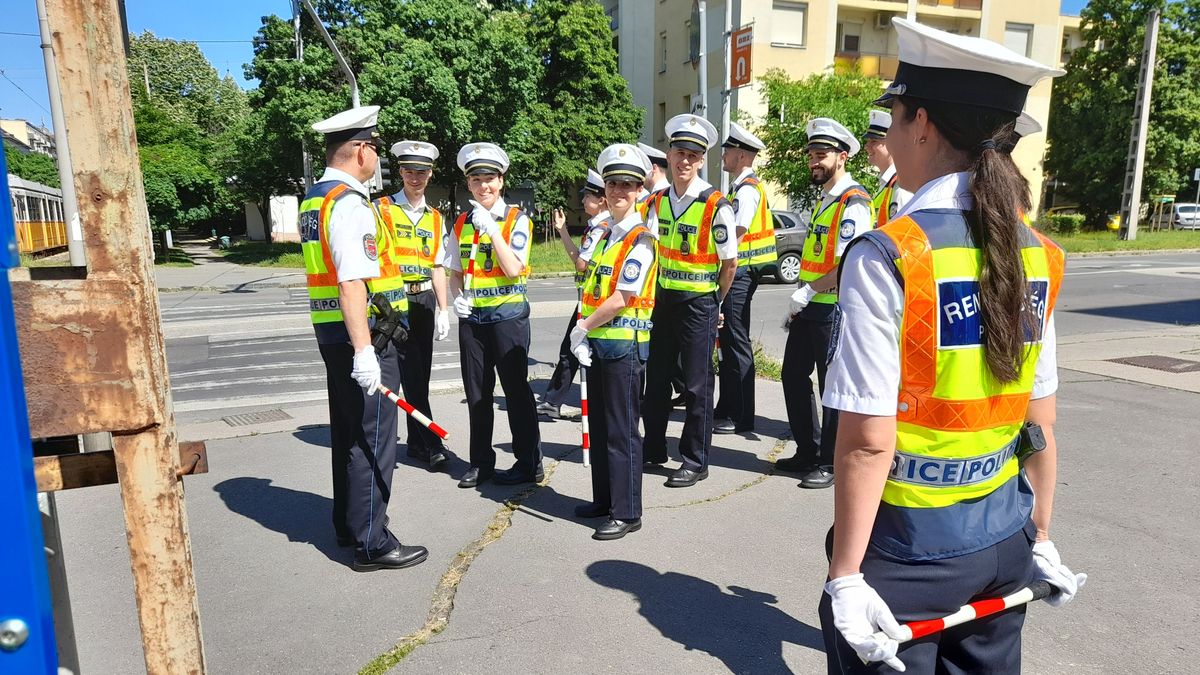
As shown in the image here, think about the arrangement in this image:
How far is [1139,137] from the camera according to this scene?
97.6 ft

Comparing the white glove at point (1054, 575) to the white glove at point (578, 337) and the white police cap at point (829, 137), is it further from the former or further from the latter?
the white police cap at point (829, 137)

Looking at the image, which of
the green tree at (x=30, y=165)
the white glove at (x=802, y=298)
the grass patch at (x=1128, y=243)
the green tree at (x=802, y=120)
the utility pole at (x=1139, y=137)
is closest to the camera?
the green tree at (x=30, y=165)

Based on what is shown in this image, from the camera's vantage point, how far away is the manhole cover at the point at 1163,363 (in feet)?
26.5

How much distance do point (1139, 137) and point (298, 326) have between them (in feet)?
105

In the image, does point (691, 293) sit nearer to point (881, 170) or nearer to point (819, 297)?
point (819, 297)

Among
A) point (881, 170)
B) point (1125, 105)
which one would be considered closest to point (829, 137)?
point (881, 170)

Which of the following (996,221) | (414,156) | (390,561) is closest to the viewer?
(996,221)

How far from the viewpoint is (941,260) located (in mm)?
1565

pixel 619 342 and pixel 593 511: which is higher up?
pixel 619 342

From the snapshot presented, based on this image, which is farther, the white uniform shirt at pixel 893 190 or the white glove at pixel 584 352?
the white uniform shirt at pixel 893 190

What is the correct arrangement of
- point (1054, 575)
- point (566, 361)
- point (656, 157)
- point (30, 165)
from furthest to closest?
point (656, 157), point (566, 361), point (1054, 575), point (30, 165)

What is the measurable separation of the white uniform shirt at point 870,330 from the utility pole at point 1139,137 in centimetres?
3479

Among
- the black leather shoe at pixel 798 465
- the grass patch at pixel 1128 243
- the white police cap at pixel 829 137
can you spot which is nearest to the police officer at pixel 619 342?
the black leather shoe at pixel 798 465

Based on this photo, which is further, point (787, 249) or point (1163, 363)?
point (787, 249)
